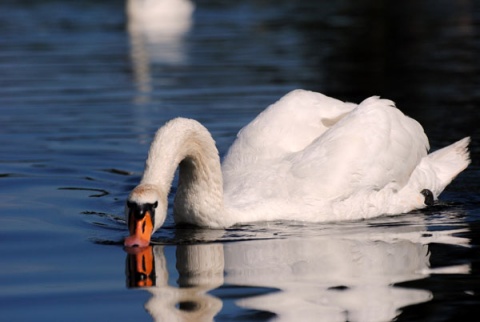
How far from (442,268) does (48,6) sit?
91.6 ft

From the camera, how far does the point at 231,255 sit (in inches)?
329

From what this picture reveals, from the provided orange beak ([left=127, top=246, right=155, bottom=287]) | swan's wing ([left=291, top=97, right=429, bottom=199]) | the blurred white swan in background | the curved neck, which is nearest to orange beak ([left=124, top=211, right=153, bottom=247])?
orange beak ([left=127, top=246, right=155, bottom=287])

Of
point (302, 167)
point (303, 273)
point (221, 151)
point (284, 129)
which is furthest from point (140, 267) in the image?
point (221, 151)

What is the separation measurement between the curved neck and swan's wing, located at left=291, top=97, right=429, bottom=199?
Answer: 702mm

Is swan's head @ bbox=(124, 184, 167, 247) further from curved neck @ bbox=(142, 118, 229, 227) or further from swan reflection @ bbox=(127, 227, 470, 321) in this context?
curved neck @ bbox=(142, 118, 229, 227)

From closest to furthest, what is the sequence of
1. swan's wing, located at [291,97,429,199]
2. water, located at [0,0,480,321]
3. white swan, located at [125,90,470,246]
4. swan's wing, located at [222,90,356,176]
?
water, located at [0,0,480,321] → white swan, located at [125,90,470,246] → swan's wing, located at [291,97,429,199] → swan's wing, located at [222,90,356,176]

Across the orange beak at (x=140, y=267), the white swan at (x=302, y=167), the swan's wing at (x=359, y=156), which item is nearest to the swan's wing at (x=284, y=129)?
the white swan at (x=302, y=167)

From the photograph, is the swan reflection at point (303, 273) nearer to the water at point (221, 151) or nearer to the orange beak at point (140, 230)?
the water at point (221, 151)

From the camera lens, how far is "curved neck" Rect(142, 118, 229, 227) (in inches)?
354

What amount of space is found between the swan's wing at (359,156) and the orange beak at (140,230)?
184 cm

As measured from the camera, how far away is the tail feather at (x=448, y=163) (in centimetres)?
1086

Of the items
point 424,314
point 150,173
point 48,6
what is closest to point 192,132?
point 150,173

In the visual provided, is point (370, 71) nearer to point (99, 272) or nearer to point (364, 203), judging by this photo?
point (364, 203)

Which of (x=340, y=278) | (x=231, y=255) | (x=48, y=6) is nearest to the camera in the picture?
(x=340, y=278)
